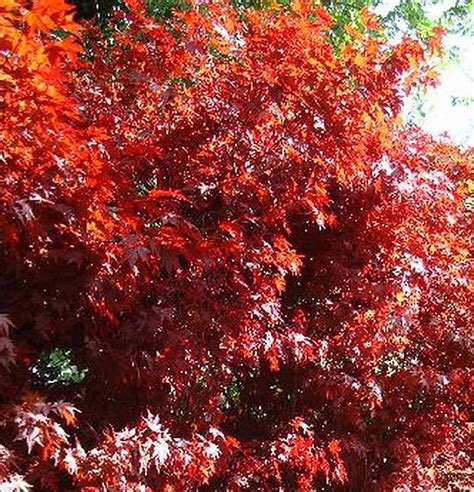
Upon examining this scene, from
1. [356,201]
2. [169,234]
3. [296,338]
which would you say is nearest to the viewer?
[169,234]

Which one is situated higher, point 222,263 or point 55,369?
point 222,263

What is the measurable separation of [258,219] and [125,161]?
0.70m

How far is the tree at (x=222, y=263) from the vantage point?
2.57 m

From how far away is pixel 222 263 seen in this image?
3066 mm

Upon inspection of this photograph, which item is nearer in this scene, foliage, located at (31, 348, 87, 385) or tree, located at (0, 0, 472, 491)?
tree, located at (0, 0, 472, 491)

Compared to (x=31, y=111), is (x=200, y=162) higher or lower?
higher

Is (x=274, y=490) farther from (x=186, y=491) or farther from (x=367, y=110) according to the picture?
(x=367, y=110)

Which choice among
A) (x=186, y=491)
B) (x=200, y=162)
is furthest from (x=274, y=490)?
(x=200, y=162)

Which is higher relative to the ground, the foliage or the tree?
the tree

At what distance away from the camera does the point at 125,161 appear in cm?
313

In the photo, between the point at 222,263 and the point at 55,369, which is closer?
the point at 222,263

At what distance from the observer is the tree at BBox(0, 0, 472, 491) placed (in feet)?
8.45

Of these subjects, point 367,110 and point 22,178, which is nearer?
point 22,178

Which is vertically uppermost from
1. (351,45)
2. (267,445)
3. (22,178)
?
(351,45)
